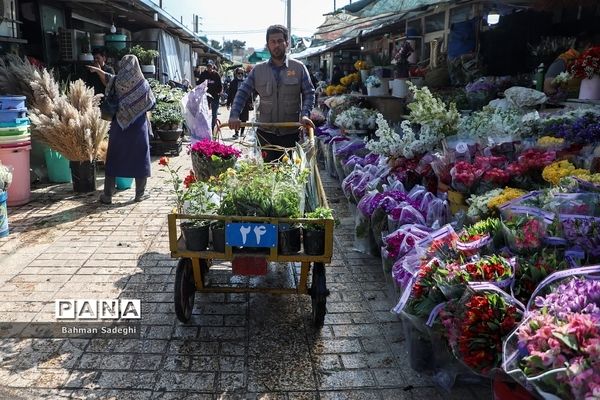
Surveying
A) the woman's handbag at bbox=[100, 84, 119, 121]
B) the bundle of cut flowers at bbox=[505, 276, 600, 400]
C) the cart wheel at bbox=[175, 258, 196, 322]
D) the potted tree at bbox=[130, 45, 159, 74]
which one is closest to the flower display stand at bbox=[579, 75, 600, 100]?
the bundle of cut flowers at bbox=[505, 276, 600, 400]

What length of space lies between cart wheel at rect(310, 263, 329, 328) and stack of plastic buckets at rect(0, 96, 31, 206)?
451 centimetres

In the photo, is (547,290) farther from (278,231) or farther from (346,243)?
(346,243)

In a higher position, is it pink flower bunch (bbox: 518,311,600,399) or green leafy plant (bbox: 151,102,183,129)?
green leafy plant (bbox: 151,102,183,129)

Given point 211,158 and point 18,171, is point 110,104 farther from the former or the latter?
point 211,158

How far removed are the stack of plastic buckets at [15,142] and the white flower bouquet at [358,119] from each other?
4692 mm

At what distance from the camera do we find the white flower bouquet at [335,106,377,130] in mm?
8558

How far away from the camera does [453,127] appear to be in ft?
17.6

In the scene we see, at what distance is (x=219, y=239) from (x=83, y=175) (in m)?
4.72

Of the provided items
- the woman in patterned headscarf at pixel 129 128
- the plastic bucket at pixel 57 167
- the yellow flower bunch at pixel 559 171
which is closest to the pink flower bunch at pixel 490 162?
the yellow flower bunch at pixel 559 171

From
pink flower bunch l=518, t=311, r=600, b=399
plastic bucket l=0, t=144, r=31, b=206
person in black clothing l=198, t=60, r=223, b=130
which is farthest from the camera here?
person in black clothing l=198, t=60, r=223, b=130

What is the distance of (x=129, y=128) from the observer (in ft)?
22.0

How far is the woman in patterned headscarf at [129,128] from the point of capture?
21.1 feet

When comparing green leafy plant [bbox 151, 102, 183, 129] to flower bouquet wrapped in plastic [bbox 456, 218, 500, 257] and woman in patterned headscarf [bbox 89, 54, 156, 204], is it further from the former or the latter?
flower bouquet wrapped in plastic [bbox 456, 218, 500, 257]

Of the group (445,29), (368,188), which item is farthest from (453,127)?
(445,29)
